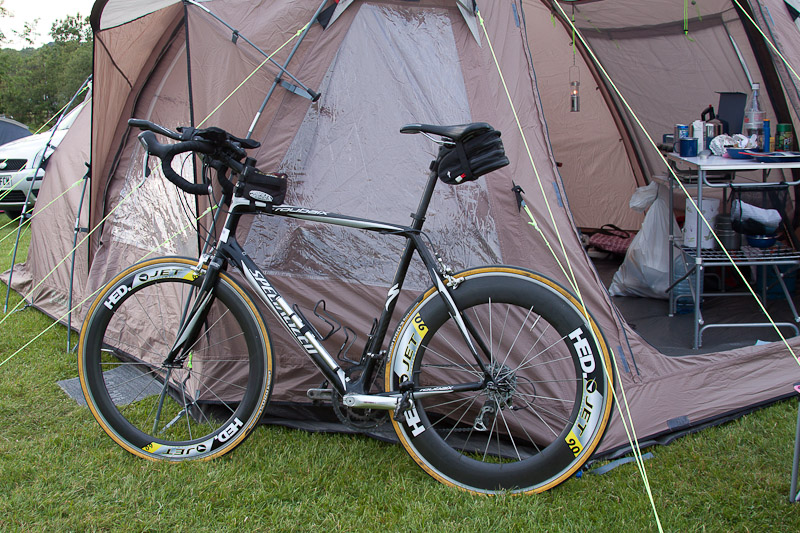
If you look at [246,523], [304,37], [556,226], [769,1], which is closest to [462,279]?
[556,226]

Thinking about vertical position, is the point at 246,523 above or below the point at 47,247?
below

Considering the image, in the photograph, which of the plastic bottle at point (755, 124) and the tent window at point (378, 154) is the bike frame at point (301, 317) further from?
the plastic bottle at point (755, 124)

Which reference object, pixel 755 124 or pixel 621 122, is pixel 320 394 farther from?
pixel 621 122

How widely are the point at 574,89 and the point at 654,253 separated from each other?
150 cm

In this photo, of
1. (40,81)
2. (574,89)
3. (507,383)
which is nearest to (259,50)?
(507,383)

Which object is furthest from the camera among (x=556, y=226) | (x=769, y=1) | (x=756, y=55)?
(x=756, y=55)

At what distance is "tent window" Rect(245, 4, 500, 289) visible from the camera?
2705mm

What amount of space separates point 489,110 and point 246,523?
181 cm

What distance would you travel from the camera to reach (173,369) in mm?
2627

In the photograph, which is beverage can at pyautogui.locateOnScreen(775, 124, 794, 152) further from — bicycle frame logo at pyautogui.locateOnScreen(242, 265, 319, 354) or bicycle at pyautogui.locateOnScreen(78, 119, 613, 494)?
bicycle frame logo at pyautogui.locateOnScreen(242, 265, 319, 354)

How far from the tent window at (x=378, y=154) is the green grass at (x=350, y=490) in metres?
0.78

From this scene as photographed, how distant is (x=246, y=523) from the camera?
7.11ft

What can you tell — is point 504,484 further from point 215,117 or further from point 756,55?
point 756,55

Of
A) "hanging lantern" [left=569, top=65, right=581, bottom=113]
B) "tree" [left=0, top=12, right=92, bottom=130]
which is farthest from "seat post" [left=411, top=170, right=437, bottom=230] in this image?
"tree" [left=0, top=12, right=92, bottom=130]
